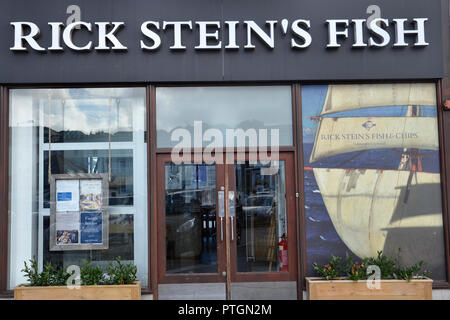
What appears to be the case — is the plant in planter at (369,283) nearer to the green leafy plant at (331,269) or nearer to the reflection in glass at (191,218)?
the green leafy plant at (331,269)

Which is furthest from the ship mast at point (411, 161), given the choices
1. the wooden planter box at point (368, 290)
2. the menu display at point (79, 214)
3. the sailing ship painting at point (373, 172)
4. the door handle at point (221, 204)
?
the menu display at point (79, 214)

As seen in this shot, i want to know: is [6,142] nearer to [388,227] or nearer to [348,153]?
[348,153]

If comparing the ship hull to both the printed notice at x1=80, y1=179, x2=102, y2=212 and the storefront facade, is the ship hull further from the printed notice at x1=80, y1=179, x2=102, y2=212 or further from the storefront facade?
the printed notice at x1=80, y1=179, x2=102, y2=212

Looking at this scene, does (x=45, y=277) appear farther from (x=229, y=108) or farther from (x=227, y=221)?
(x=229, y=108)

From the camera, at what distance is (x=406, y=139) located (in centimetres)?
611

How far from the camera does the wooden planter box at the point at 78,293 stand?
5.54 metres

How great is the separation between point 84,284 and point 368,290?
3518 mm

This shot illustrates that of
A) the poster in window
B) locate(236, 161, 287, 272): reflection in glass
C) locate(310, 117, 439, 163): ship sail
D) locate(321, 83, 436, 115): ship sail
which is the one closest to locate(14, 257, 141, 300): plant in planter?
the poster in window

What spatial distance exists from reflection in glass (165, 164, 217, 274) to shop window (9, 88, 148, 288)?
350 mm

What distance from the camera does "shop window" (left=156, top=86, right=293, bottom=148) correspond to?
20.1 ft

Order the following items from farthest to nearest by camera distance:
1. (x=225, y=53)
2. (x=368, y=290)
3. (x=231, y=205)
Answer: (x=231, y=205) → (x=225, y=53) → (x=368, y=290)

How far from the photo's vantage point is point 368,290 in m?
5.57

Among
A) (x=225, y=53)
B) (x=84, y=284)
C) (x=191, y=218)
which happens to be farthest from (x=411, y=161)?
(x=84, y=284)

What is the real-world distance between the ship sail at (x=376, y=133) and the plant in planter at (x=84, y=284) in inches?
119
